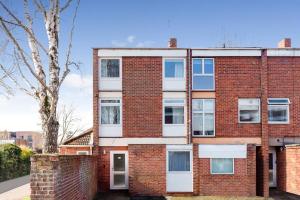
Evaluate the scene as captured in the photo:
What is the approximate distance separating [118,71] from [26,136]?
10875 cm

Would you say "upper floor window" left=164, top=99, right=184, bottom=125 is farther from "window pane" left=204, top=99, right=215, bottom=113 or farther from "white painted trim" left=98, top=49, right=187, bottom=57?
"white painted trim" left=98, top=49, right=187, bottom=57

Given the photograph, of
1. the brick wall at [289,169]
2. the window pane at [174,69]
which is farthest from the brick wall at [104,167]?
the brick wall at [289,169]

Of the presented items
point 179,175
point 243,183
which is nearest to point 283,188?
point 243,183

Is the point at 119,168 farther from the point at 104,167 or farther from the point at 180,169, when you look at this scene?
the point at 180,169

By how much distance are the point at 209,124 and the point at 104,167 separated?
5940 mm

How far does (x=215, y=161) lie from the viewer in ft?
67.9

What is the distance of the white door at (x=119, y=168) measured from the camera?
21.2m

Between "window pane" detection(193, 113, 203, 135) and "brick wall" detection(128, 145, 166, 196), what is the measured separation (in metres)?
2.40

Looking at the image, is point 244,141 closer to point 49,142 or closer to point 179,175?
point 179,175

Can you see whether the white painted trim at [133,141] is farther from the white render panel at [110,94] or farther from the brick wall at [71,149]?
the brick wall at [71,149]

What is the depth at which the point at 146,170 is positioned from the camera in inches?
813

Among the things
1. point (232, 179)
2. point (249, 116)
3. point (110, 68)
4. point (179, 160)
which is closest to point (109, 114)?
point (110, 68)

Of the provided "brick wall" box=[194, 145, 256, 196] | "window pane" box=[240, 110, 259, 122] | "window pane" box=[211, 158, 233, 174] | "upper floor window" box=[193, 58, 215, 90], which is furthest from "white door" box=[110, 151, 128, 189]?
"window pane" box=[240, 110, 259, 122]

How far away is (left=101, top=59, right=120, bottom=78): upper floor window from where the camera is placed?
21.4 metres
